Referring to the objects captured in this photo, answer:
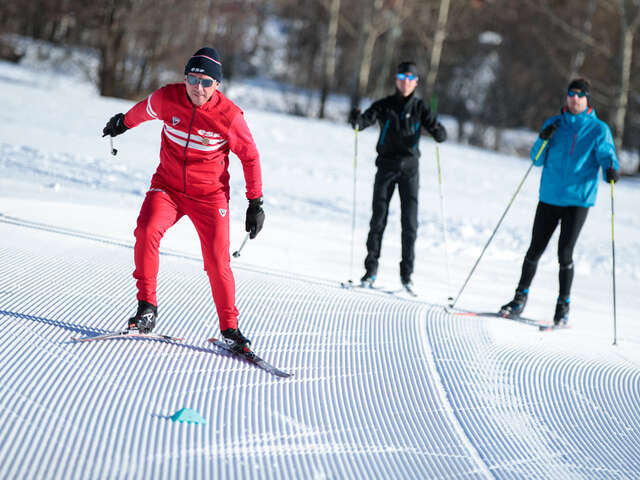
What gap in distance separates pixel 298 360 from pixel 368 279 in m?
1.89

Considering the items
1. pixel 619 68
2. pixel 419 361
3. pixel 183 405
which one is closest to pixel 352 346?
pixel 419 361

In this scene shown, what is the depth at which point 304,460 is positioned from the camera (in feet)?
7.93

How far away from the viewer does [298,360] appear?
3.45 meters

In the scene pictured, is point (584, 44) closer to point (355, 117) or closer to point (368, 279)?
point (355, 117)

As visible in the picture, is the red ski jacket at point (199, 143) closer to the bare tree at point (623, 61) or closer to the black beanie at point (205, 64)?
the black beanie at point (205, 64)

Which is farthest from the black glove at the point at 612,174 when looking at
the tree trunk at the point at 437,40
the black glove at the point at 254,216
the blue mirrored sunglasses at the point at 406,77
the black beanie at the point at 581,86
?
the tree trunk at the point at 437,40

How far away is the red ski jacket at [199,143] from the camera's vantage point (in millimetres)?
3086

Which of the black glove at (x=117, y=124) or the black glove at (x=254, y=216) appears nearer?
the black glove at (x=254, y=216)

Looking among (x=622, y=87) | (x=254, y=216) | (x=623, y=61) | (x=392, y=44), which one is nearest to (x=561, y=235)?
(x=254, y=216)

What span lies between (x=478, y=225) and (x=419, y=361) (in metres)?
4.96

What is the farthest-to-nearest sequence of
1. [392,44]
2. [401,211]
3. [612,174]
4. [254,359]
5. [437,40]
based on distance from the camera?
[392,44], [437,40], [401,211], [612,174], [254,359]

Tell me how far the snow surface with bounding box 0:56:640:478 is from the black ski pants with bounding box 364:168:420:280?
1.04 ft

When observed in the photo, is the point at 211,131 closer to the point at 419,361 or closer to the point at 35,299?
the point at 35,299

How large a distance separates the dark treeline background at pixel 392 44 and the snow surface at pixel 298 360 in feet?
34.2
